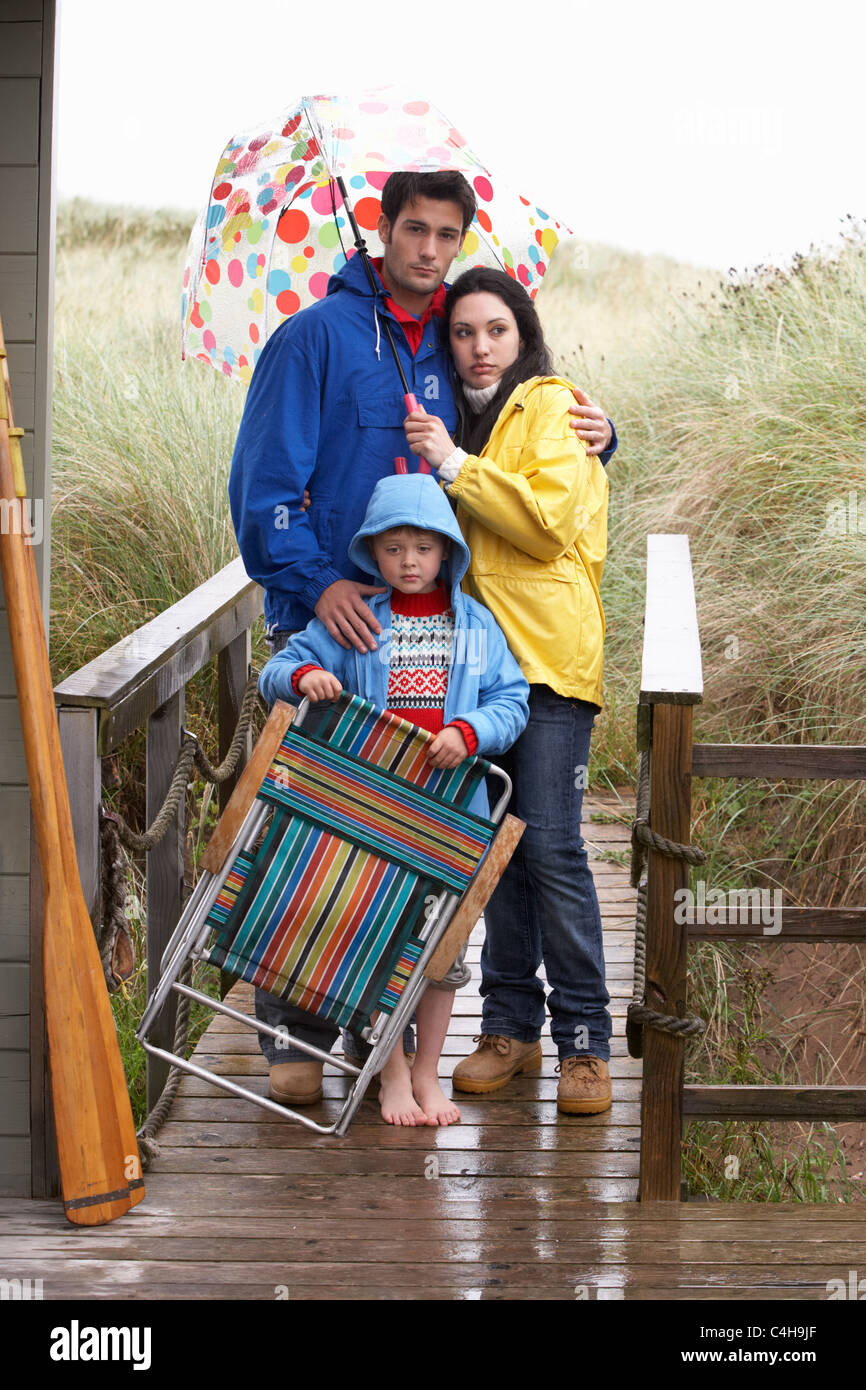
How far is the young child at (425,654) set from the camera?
3.15m

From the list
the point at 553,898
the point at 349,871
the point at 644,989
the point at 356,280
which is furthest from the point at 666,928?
the point at 356,280

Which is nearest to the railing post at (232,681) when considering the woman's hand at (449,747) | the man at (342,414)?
the man at (342,414)

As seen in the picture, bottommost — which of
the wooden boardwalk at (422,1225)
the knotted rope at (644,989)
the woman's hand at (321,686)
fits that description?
the wooden boardwalk at (422,1225)

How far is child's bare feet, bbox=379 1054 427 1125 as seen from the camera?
3416mm

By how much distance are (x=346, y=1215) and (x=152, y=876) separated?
1.01 m

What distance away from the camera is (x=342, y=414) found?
3361mm

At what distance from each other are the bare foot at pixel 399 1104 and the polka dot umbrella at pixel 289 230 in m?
1.82

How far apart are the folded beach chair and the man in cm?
24

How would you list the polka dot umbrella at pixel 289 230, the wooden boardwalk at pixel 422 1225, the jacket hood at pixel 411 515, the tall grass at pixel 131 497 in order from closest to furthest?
the wooden boardwalk at pixel 422 1225
the jacket hood at pixel 411 515
the polka dot umbrella at pixel 289 230
the tall grass at pixel 131 497

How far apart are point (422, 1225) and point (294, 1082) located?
2.02 ft

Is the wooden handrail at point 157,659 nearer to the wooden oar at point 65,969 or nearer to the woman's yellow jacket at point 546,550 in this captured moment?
the wooden oar at point 65,969

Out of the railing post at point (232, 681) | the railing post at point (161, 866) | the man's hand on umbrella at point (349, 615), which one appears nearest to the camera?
the man's hand on umbrella at point (349, 615)

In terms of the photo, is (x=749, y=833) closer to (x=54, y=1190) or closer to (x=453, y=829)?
(x=453, y=829)

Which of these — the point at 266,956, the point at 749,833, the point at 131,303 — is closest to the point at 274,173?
the point at 266,956
